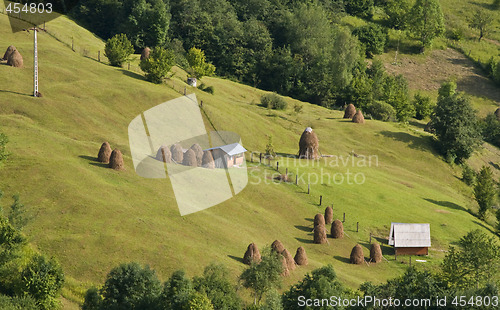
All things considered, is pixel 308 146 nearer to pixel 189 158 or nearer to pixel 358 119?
pixel 189 158

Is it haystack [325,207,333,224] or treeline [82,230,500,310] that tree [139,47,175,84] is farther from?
treeline [82,230,500,310]

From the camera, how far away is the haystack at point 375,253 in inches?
2704

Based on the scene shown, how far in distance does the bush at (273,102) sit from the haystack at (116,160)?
164 feet

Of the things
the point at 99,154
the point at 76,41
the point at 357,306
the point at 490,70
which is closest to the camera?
the point at 357,306

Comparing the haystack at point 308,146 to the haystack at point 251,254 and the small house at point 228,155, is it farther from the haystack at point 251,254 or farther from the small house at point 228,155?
the haystack at point 251,254

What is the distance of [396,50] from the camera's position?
172 m

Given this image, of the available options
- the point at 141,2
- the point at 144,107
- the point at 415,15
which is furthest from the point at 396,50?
the point at 144,107

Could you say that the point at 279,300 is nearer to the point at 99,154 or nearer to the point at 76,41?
the point at 99,154

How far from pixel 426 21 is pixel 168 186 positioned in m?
120

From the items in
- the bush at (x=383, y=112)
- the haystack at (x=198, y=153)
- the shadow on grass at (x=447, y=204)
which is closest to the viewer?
the haystack at (x=198, y=153)

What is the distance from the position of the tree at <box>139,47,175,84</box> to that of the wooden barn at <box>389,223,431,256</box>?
43300 millimetres

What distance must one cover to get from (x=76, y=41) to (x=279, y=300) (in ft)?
→ 254

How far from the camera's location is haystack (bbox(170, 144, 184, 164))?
76125 millimetres

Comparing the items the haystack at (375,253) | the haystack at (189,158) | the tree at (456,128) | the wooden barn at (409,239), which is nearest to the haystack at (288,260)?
the haystack at (375,253)
